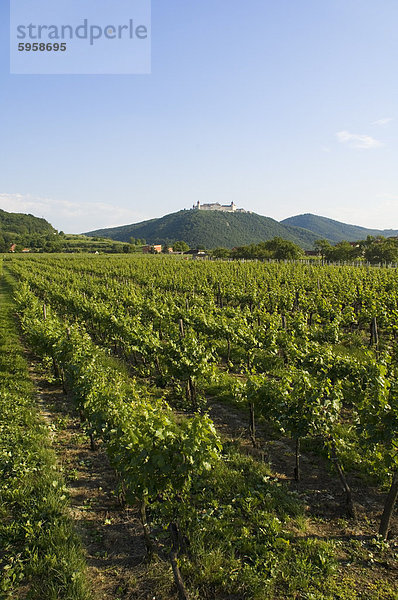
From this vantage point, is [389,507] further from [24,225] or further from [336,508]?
[24,225]

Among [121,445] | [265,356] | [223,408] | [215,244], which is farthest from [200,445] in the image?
[215,244]

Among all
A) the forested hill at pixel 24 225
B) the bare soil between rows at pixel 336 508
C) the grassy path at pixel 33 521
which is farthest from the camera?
the forested hill at pixel 24 225

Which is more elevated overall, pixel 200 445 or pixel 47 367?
pixel 200 445

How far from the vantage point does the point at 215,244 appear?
570 ft

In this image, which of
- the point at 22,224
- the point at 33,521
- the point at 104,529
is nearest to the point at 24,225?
the point at 22,224

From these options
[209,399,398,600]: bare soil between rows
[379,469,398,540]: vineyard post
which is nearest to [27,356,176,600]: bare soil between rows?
[209,399,398,600]: bare soil between rows

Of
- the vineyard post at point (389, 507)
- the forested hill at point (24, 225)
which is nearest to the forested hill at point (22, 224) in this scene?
the forested hill at point (24, 225)

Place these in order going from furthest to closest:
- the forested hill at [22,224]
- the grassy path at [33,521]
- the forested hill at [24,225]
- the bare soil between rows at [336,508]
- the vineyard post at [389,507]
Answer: the forested hill at [22,224] → the forested hill at [24,225] → the vineyard post at [389,507] → the bare soil between rows at [336,508] → the grassy path at [33,521]

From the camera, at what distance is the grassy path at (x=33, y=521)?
4203mm

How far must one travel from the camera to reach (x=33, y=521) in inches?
200

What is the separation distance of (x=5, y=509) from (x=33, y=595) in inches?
64.3

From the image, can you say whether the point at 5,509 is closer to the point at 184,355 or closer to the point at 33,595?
the point at 33,595

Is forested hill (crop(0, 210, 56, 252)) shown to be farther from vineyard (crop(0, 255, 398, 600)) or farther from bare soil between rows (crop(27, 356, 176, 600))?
vineyard (crop(0, 255, 398, 600))

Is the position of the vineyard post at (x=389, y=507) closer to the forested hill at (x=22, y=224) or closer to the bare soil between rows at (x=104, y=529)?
the bare soil between rows at (x=104, y=529)
